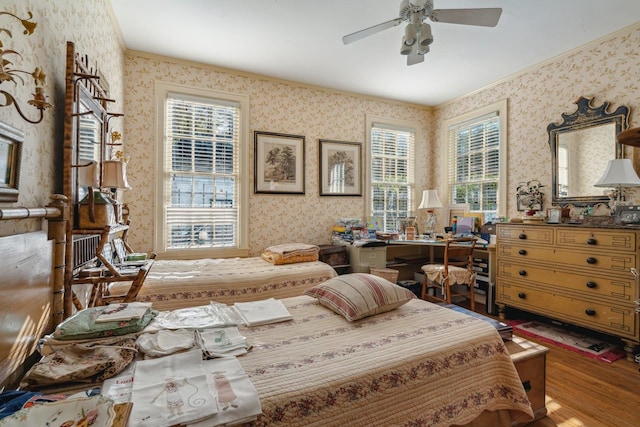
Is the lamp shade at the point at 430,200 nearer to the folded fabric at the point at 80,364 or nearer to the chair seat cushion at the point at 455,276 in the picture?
the chair seat cushion at the point at 455,276

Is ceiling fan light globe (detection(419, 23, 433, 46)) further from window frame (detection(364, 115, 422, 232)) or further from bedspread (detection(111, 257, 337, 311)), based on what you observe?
window frame (detection(364, 115, 422, 232))

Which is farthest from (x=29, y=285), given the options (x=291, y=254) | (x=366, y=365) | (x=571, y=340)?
(x=571, y=340)

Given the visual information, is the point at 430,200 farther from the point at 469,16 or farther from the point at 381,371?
the point at 381,371

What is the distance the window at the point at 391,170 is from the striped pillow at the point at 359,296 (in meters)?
2.86

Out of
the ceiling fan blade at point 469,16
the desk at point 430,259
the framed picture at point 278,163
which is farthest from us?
the framed picture at point 278,163

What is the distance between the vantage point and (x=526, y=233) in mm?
3195

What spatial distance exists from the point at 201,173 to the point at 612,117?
4.31m

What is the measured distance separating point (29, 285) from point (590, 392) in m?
3.21

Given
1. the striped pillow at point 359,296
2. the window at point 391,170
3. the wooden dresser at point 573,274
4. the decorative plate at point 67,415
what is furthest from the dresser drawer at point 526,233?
the decorative plate at point 67,415

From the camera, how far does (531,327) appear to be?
3170mm

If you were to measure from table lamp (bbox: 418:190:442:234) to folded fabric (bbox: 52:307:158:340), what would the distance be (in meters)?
3.88

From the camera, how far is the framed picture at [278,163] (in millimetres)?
3898

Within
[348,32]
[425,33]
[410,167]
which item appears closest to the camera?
[425,33]

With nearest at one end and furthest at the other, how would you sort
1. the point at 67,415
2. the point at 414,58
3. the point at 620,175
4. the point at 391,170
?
1. the point at 67,415
2. the point at 414,58
3. the point at 620,175
4. the point at 391,170
